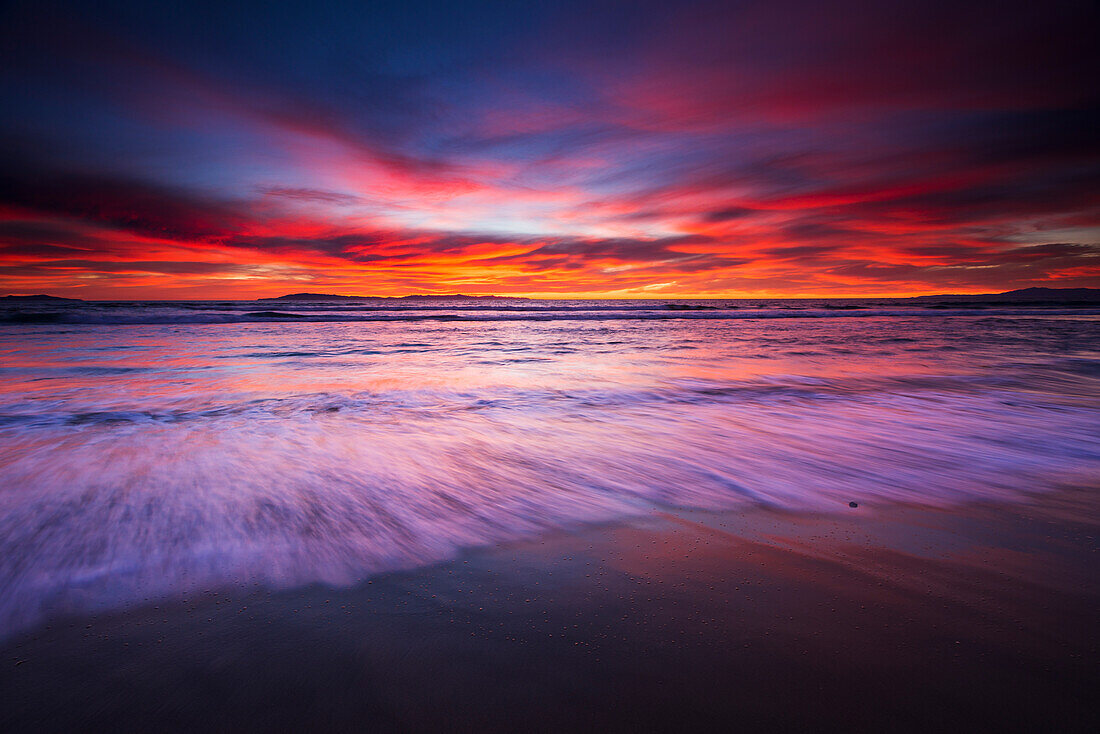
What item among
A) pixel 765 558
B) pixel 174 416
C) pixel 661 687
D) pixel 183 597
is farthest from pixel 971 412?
→ pixel 174 416

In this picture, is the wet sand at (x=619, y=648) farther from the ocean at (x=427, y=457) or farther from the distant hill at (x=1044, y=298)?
the distant hill at (x=1044, y=298)

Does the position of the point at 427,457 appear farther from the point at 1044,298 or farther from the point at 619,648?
the point at 1044,298

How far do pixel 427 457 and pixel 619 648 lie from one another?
2362 mm

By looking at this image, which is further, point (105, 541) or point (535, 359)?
point (535, 359)

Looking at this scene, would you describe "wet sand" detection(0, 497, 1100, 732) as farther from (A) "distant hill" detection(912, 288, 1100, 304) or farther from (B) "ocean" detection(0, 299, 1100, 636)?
(A) "distant hill" detection(912, 288, 1100, 304)

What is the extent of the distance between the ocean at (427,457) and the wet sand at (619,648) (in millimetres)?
291

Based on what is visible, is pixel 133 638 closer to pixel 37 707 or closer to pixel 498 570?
pixel 37 707

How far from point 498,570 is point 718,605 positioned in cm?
91

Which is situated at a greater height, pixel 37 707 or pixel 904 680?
pixel 904 680

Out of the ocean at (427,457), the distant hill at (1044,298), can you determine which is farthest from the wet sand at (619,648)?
the distant hill at (1044,298)

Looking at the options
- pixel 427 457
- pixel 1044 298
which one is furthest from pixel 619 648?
pixel 1044 298

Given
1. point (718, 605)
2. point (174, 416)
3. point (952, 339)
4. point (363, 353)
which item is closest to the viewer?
point (718, 605)

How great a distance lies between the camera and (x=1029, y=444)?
3.85m

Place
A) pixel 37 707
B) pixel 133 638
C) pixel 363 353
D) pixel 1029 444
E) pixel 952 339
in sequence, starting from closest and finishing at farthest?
pixel 37 707 < pixel 133 638 < pixel 1029 444 < pixel 363 353 < pixel 952 339
